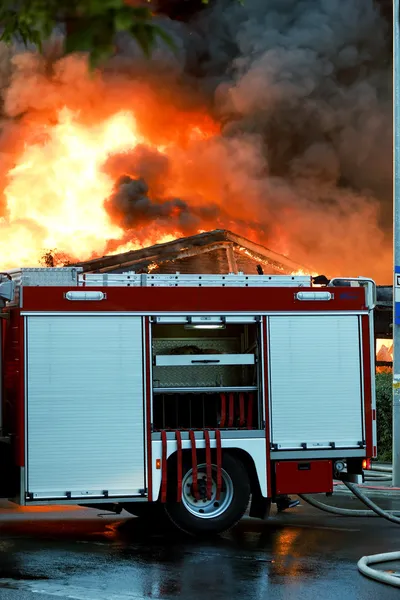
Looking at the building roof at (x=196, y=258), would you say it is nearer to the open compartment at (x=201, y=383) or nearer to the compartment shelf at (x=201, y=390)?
the open compartment at (x=201, y=383)

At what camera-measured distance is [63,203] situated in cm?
2731

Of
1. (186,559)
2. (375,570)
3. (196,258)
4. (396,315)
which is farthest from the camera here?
(196,258)

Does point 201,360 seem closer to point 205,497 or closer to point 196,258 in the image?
point 205,497

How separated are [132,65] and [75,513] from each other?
652 inches

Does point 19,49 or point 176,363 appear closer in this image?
point 176,363

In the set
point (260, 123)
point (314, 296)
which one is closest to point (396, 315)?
point (314, 296)

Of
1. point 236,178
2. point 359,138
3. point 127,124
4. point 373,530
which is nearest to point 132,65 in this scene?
point 127,124

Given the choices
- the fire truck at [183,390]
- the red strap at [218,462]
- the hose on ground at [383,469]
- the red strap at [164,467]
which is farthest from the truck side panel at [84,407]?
the hose on ground at [383,469]

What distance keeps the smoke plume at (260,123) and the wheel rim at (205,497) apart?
52.4ft

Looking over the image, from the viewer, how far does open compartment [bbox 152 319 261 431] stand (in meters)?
11.4

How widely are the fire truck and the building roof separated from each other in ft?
39.3

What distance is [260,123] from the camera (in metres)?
27.6

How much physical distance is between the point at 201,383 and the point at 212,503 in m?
1.25

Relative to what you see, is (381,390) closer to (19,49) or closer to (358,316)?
(358,316)
